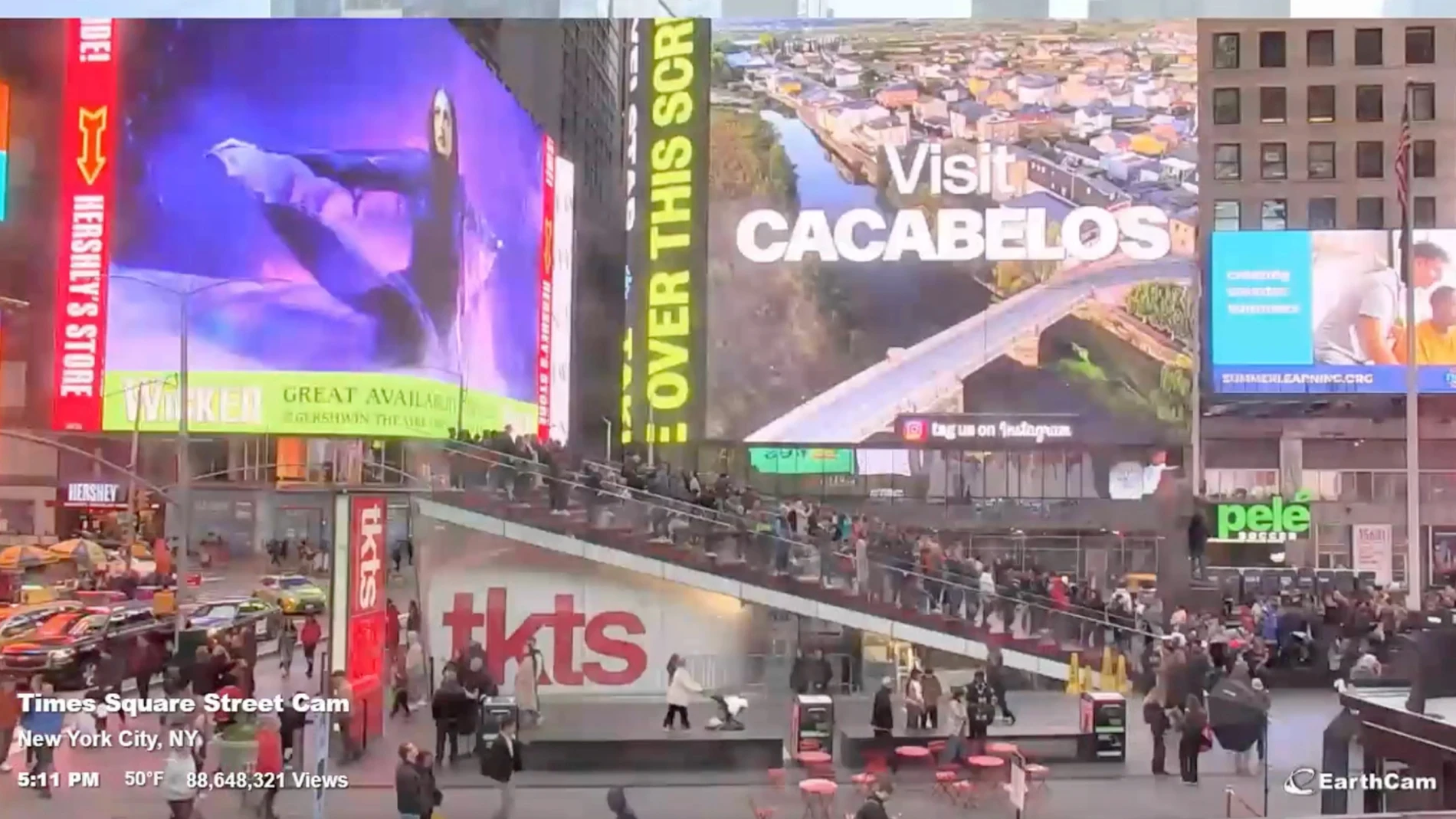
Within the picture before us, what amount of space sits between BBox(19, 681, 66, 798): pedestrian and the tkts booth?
5.21 feet

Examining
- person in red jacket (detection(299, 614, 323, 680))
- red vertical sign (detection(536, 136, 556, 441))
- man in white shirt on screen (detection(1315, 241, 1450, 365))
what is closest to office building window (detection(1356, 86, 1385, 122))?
man in white shirt on screen (detection(1315, 241, 1450, 365))

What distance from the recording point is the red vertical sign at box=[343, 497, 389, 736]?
7621 millimetres

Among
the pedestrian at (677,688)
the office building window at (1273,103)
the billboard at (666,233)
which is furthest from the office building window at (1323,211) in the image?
the pedestrian at (677,688)

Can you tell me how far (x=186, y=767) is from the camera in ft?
24.3

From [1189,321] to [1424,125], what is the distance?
6.10 ft

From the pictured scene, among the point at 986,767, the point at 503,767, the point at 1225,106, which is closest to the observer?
the point at 503,767

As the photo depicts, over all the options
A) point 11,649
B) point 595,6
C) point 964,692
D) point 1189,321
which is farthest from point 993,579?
point 11,649

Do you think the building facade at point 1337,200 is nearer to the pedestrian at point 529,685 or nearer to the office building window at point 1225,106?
the office building window at point 1225,106

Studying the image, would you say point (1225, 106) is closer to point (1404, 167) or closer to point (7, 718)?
point (1404, 167)

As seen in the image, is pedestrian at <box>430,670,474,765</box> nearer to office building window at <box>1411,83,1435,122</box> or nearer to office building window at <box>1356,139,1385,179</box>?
office building window at <box>1356,139,1385,179</box>

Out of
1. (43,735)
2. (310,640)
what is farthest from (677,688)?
(43,735)

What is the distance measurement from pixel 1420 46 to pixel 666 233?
195 inches

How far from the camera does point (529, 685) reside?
7.95 metres

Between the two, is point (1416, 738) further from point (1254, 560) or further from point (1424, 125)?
point (1424, 125)
